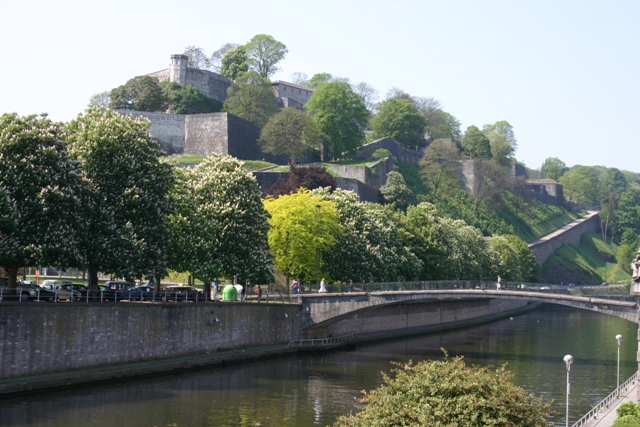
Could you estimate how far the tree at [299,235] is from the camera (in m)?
63.6

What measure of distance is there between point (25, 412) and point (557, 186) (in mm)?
155349

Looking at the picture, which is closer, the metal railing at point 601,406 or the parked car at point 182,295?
the metal railing at point 601,406

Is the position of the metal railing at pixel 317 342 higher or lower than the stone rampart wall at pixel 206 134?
lower

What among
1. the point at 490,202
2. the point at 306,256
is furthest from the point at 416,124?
the point at 306,256

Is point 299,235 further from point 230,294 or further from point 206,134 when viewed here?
point 206,134

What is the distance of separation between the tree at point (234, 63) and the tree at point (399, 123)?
2422 cm

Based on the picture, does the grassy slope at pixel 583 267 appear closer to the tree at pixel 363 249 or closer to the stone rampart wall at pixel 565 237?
the stone rampart wall at pixel 565 237

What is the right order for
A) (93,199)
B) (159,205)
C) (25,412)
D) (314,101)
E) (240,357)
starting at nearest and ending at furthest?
(25,412)
(93,199)
(159,205)
(240,357)
(314,101)

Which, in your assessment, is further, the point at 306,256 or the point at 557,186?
the point at 557,186

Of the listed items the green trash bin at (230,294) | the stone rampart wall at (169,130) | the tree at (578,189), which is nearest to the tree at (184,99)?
the stone rampart wall at (169,130)

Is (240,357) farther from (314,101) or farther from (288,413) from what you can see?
(314,101)

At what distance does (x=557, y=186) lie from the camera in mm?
176000

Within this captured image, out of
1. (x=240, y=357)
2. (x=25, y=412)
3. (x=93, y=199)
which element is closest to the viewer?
(x=25, y=412)

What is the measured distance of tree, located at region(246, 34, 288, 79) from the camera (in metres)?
152
